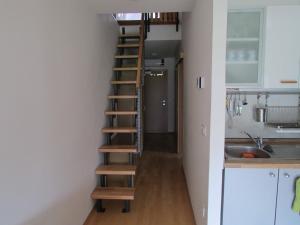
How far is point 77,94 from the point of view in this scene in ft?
8.07

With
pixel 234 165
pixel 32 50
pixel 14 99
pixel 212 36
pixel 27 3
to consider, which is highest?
pixel 27 3

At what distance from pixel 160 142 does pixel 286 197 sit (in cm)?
474

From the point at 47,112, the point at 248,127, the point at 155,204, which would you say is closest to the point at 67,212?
the point at 47,112

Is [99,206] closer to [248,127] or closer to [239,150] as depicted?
[239,150]

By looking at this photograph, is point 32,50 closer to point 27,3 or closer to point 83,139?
point 27,3

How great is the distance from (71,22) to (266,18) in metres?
1.96

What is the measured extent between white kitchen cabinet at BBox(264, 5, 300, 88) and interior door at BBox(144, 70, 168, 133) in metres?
5.62

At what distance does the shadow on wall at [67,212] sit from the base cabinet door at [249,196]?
1.46 metres

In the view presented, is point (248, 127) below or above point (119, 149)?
above

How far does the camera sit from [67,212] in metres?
2.20

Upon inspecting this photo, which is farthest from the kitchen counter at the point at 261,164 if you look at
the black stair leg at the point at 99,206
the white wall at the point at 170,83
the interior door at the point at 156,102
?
the interior door at the point at 156,102

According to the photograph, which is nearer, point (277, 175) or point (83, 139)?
point (277, 175)

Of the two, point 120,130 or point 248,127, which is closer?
point 248,127

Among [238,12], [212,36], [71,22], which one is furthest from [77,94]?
[238,12]
